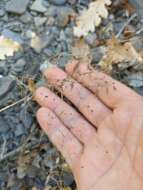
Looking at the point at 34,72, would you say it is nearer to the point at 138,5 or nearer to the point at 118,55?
the point at 118,55

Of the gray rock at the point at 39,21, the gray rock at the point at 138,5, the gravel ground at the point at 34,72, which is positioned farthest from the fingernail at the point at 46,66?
the gray rock at the point at 138,5

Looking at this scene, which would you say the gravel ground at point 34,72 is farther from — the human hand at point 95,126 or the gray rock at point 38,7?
the human hand at point 95,126

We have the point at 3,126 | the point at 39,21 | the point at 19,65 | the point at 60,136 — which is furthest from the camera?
the point at 39,21

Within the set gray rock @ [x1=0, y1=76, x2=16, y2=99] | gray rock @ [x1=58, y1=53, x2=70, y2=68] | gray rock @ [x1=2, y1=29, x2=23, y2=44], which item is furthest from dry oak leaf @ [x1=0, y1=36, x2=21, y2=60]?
gray rock @ [x1=58, y1=53, x2=70, y2=68]

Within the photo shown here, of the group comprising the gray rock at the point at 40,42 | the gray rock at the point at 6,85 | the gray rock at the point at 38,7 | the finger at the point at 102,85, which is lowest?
the gray rock at the point at 6,85

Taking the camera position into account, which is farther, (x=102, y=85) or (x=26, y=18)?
(x=26, y=18)

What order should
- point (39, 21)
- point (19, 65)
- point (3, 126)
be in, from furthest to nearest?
1. point (39, 21)
2. point (19, 65)
3. point (3, 126)

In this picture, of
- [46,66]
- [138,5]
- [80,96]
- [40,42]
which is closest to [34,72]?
[46,66]
